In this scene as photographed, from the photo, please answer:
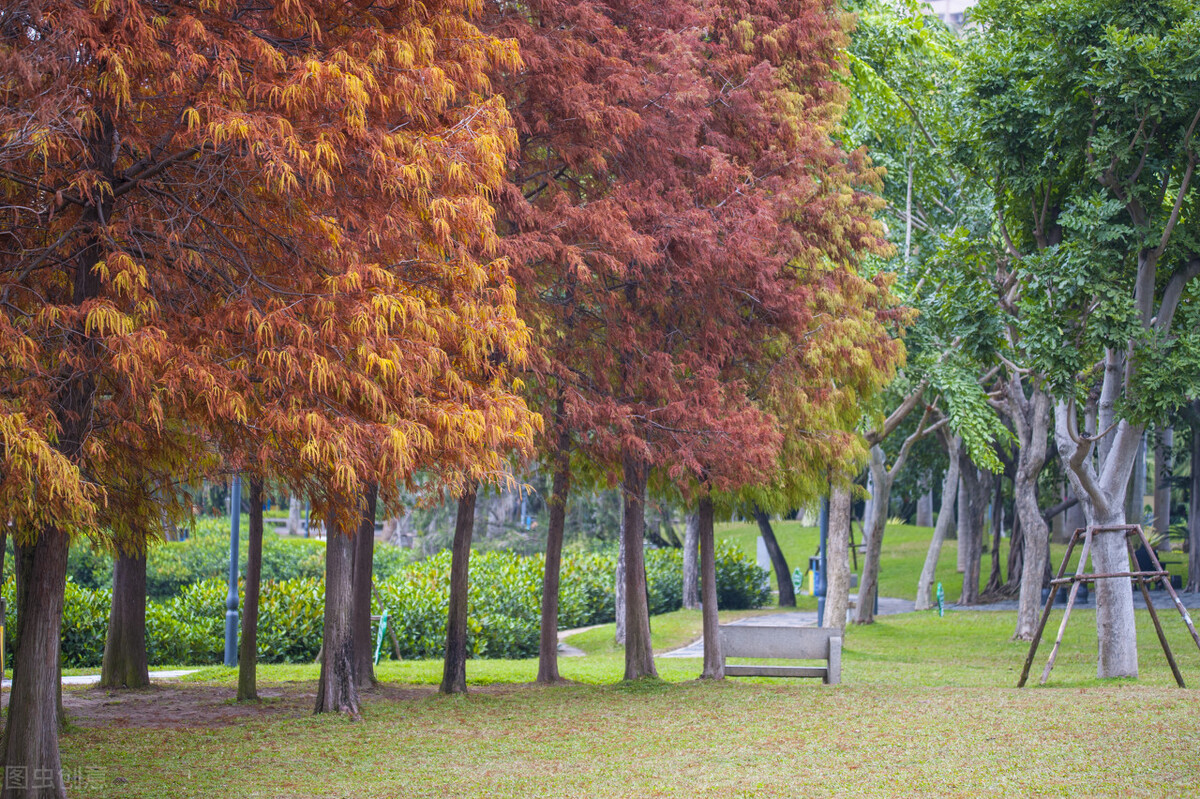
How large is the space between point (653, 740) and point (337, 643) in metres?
3.51

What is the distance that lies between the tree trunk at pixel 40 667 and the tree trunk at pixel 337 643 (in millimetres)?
4253

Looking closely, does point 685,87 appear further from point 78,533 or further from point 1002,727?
point 78,533

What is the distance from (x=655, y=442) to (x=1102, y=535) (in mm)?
6738

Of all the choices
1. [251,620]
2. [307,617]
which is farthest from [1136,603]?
[251,620]

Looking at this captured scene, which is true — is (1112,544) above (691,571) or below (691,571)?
above

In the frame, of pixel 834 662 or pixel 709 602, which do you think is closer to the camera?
pixel 834 662

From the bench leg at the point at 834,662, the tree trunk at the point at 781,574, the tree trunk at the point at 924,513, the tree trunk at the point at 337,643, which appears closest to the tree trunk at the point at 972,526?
the tree trunk at the point at 781,574

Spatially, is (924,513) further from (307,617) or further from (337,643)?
(337,643)

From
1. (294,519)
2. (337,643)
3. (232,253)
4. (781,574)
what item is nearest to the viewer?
(232,253)

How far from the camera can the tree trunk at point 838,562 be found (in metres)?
21.5

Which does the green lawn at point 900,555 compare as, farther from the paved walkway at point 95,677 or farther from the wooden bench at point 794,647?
the paved walkway at point 95,677

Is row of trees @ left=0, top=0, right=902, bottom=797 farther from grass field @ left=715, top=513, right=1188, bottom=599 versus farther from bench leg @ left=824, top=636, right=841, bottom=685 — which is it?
grass field @ left=715, top=513, right=1188, bottom=599

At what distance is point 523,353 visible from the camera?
7.62 meters

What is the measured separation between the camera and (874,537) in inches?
1021
